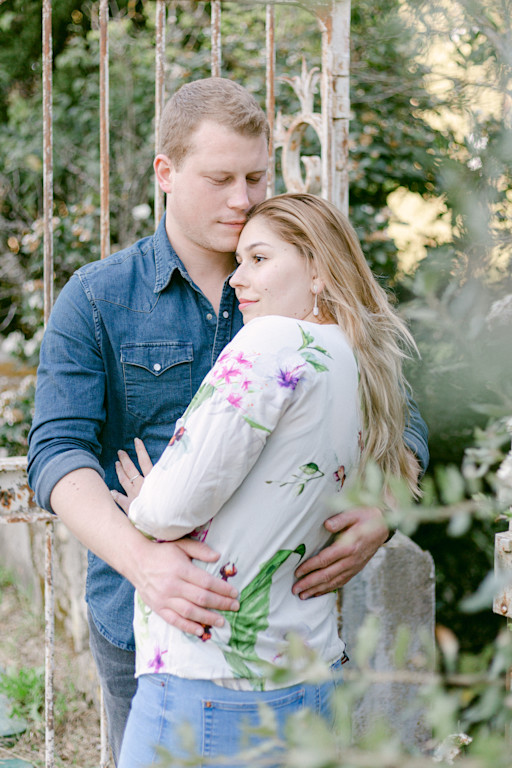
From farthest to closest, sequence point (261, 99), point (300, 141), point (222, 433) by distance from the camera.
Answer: point (261, 99) → point (300, 141) → point (222, 433)

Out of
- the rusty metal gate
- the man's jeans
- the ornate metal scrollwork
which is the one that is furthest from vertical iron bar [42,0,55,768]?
the ornate metal scrollwork

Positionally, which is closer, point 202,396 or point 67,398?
point 202,396

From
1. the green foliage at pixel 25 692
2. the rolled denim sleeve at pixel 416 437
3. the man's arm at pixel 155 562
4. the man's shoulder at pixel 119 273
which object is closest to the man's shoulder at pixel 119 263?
the man's shoulder at pixel 119 273

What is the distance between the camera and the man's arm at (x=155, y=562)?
1.32 meters

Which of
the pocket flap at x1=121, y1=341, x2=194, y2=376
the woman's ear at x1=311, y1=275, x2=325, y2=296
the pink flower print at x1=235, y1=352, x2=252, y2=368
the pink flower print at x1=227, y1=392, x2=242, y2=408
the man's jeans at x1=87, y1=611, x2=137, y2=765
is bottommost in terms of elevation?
the man's jeans at x1=87, y1=611, x2=137, y2=765

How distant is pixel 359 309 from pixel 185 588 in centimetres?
62

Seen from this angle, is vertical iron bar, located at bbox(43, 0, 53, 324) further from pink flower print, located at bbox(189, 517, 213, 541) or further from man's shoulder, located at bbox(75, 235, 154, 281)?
pink flower print, located at bbox(189, 517, 213, 541)

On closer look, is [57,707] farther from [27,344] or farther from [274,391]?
[274,391]

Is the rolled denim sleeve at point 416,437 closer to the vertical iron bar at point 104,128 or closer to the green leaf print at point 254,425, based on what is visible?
the green leaf print at point 254,425

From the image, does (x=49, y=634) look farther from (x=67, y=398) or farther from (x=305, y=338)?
(x=305, y=338)

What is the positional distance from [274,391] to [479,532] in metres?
2.06

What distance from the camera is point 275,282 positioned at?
154 centimetres

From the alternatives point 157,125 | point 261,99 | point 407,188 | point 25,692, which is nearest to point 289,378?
point 157,125

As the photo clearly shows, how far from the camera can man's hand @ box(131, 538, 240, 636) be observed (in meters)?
1.31
